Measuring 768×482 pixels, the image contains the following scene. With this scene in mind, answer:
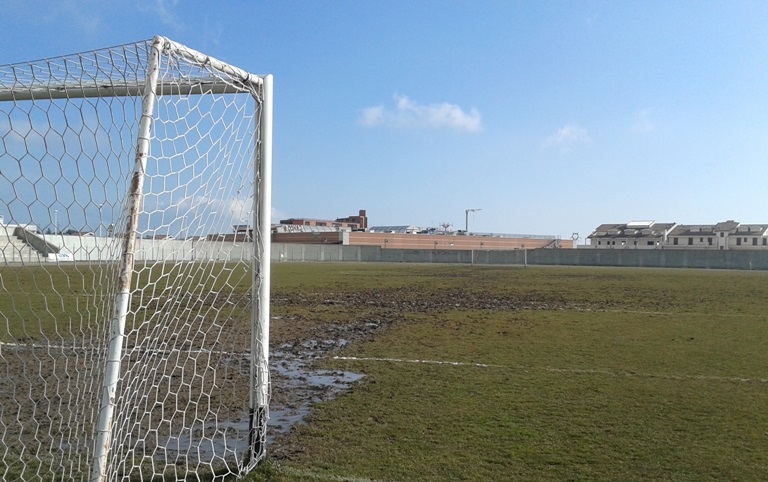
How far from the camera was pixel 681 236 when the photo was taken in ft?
308

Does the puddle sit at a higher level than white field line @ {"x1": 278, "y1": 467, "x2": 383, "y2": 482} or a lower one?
lower

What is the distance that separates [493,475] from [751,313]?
45.2ft

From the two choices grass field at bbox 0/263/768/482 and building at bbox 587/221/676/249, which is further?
building at bbox 587/221/676/249

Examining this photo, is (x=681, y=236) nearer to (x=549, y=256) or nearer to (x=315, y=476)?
(x=549, y=256)

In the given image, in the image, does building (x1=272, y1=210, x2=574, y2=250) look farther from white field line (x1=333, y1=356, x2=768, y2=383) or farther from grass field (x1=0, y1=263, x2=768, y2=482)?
white field line (x1=333, y1=356, x2=768, y2=383)

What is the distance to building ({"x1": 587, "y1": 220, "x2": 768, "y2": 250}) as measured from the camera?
292 ft

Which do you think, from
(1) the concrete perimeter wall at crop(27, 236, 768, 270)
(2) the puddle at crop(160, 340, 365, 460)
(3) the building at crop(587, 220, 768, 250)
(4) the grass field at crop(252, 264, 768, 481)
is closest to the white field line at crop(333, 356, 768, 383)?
(4) the grass field at crop(252, 264, 768, 481)

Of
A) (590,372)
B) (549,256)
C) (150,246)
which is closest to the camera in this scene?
(150,246)

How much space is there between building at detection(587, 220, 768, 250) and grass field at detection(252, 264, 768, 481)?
8437 cm

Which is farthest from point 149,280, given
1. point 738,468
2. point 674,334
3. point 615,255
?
point 615,255

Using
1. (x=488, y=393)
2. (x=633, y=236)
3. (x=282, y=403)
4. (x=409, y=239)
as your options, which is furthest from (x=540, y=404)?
(x=633, y=236)

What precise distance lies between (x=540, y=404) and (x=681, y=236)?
97.4 metres

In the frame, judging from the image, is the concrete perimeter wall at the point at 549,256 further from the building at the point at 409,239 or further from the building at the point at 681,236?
the building at the point at 681,236

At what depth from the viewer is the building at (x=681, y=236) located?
88950 millimetres
